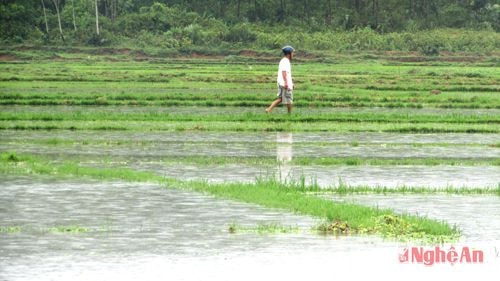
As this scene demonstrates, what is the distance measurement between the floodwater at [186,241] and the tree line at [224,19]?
184ft

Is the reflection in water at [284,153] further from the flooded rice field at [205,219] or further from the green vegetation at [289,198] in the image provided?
the green vegetation at [289,198]

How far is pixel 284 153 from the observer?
18312mm

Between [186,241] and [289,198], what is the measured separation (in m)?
2.88

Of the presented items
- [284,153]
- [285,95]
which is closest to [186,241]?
[284,153]

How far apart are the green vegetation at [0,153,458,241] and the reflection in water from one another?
100 centimetres

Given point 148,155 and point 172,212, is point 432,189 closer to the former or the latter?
point 172,212

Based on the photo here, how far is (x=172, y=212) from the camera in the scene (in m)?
11.9

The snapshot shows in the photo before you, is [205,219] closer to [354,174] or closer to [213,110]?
[354,174]

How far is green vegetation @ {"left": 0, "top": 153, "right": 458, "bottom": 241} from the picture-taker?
10773 mm

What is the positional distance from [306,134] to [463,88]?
1695 cm

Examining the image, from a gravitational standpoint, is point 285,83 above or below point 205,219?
below

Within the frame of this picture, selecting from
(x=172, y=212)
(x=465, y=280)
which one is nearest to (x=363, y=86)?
(x=172, y=212)

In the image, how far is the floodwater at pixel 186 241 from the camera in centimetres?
895

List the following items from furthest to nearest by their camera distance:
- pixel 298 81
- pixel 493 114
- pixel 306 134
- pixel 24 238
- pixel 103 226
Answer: pixel 298 81 → pixel 493 114 → pixel 306 134 → pixel 103 226 → pixel 24 238
